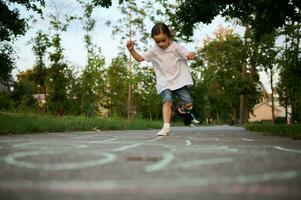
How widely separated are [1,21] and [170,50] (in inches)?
491

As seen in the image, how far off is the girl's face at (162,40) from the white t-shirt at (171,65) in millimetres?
103

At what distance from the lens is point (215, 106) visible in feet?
181

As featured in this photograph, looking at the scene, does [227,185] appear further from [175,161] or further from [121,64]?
[121,64]

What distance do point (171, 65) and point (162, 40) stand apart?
18.7 inches

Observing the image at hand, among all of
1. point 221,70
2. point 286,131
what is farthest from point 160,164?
point 221,70

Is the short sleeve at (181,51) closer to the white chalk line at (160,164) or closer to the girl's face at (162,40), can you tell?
the girl's face at (162,40)

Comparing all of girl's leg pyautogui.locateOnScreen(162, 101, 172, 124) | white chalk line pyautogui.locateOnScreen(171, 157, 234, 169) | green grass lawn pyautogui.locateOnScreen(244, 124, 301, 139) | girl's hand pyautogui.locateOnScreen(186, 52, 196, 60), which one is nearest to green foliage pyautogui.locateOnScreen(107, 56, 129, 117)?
green grass lawn pyautogui.locateOnScreen(244, 124, 301, 139)

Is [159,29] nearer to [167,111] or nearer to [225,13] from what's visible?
[167,111]

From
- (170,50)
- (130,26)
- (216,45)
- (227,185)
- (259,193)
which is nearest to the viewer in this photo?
(259,193)

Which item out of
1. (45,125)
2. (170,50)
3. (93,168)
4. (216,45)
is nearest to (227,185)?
(93,168)

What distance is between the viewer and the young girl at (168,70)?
7.36 metres

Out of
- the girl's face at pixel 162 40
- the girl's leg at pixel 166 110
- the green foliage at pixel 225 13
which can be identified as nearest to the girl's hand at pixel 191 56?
the girl's face at pixel 162 40

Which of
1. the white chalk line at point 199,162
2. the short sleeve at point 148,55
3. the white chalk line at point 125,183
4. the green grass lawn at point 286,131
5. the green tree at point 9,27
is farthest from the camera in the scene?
the green tree at point 9,27

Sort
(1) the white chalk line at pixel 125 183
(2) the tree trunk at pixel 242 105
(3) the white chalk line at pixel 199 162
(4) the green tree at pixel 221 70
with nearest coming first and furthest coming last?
(1) the white chalk line at pixel 125 183 < (3) the white chalk line at pixel 199 162 < (4) the green tree at pixel 221 70 < (2) the tree trunk at pixel 242 105
